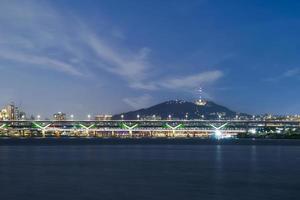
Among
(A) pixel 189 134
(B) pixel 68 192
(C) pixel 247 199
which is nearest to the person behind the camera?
(C) pixel 247 199

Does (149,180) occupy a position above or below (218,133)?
below

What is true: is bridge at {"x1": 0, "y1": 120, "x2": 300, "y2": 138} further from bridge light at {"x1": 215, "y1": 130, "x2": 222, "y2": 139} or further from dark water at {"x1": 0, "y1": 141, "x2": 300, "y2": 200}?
dark water at {"x1": 0, "y1": 141, "x2": 300, "y2": 200}

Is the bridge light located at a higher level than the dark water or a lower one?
higher

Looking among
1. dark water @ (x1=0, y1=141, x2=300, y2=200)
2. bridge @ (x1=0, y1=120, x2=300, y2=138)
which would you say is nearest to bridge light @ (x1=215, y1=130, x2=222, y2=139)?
bridge @ (x1=0, y1=120, x2=300, y2=138)

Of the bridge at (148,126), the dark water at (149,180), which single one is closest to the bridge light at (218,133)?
the bridge at (148,126)

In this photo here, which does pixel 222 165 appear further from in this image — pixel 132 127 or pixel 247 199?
pixel 132 127

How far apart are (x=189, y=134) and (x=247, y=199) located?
145 meters

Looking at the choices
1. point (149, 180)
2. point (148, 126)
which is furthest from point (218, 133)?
point (149, 180)

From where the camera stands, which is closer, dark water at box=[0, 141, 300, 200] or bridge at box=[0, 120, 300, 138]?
dark water at box=[0, 141, 300, 200]

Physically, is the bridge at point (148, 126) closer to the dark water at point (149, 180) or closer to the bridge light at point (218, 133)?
the bridge light at point (218, 133)

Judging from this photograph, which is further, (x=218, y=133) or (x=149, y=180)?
(x=218, y=133)

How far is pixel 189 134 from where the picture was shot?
173 meters

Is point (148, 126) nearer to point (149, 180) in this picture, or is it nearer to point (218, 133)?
point (218, 133)

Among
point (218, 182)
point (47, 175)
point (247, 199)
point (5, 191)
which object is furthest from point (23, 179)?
point (247, 199)
